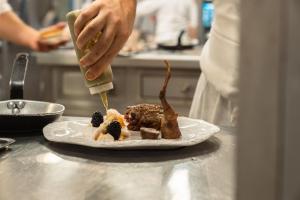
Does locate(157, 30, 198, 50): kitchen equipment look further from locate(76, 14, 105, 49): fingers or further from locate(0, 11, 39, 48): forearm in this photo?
locate(76, 14, 105, 49): fingers

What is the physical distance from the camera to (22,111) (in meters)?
1.09

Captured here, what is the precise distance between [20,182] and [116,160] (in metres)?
0.17

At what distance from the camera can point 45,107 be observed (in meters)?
1.10

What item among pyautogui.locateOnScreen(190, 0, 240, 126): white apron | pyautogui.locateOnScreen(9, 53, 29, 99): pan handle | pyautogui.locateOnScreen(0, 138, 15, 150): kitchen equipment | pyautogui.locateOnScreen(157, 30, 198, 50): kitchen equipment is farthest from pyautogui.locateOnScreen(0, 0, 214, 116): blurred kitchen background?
pyautogui.locateOnScreen(0, 138, 15, 150): kitchen equipment

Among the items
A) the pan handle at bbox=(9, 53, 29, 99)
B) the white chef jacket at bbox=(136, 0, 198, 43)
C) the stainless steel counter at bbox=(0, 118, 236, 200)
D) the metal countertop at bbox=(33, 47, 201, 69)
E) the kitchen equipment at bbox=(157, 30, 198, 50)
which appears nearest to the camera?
the stainless steel counter at bbox=(0, 118, 236, 200)

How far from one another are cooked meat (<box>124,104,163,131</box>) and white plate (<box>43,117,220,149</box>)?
0.07ft

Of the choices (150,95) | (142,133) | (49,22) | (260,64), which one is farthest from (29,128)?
(49,22)

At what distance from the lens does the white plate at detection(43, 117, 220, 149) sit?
2.85ft

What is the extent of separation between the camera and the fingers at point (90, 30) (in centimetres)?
94

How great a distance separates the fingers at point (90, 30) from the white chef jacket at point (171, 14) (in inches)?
66.9

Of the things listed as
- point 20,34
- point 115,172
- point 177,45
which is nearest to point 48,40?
point 20,34

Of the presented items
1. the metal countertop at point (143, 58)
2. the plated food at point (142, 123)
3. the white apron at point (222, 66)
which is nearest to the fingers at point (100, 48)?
the plated food at point (142, 123)

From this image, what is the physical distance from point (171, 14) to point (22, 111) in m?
1.72

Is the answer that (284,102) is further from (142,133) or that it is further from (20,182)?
(142,133)
